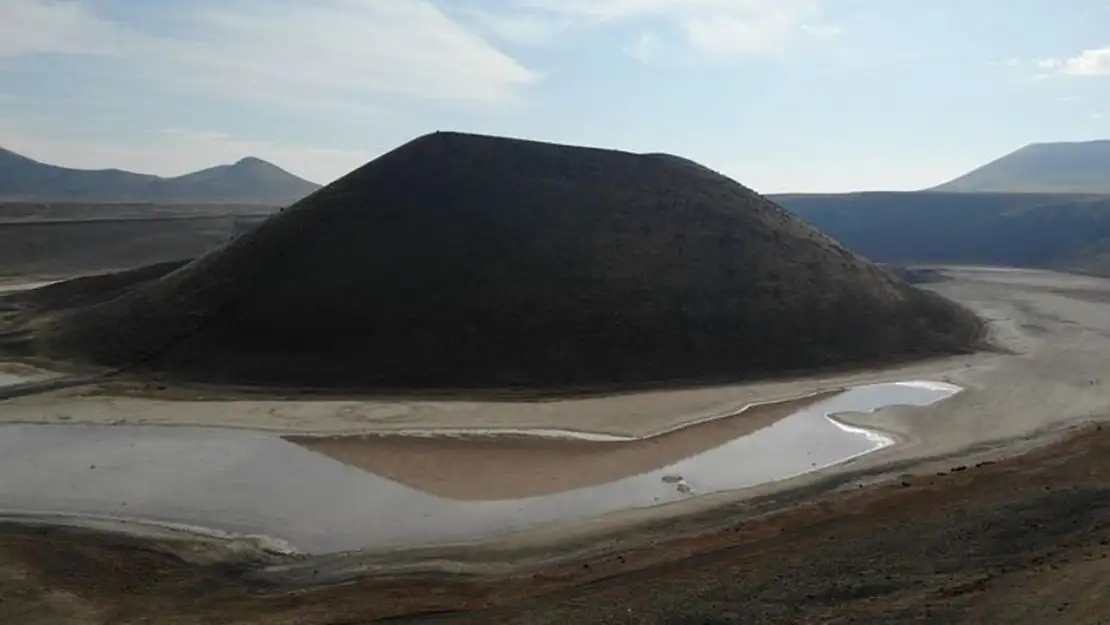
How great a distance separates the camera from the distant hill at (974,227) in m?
115

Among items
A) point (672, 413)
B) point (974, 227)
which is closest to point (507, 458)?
point (672, 413)

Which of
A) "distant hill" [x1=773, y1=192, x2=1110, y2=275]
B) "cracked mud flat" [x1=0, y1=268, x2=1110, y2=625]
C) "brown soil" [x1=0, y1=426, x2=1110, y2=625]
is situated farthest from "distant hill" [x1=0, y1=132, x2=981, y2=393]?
"distant hill" [x1=773, y1=192, x2=1110, y2=275]

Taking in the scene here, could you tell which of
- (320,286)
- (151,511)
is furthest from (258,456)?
(320,286)

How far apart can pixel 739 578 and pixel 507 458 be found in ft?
43.3

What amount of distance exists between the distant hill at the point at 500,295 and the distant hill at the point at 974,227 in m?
65.6

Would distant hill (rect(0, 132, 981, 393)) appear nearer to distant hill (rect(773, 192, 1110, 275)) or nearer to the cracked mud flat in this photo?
the cracked mud flat

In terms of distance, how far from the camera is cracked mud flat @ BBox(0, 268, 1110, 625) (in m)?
15.1

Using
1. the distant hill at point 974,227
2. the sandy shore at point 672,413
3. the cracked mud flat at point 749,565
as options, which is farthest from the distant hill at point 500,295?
the distant hill at point 974,227

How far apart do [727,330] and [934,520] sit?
2501 cm

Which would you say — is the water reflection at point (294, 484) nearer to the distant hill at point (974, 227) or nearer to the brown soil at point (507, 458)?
the brown soil at point (507, 458)

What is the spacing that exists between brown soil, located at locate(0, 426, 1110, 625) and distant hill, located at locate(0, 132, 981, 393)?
714 inches

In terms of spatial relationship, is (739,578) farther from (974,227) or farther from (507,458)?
(974,227)

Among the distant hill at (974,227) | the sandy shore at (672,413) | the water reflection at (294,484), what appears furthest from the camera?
the distant hill at (974,227)

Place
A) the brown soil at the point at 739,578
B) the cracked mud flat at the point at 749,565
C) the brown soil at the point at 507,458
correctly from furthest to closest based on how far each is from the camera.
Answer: the brown soil at the point at 507,458 → the cracked mud flat at the point at 749,565 → the brown soil at the point at 739,578
